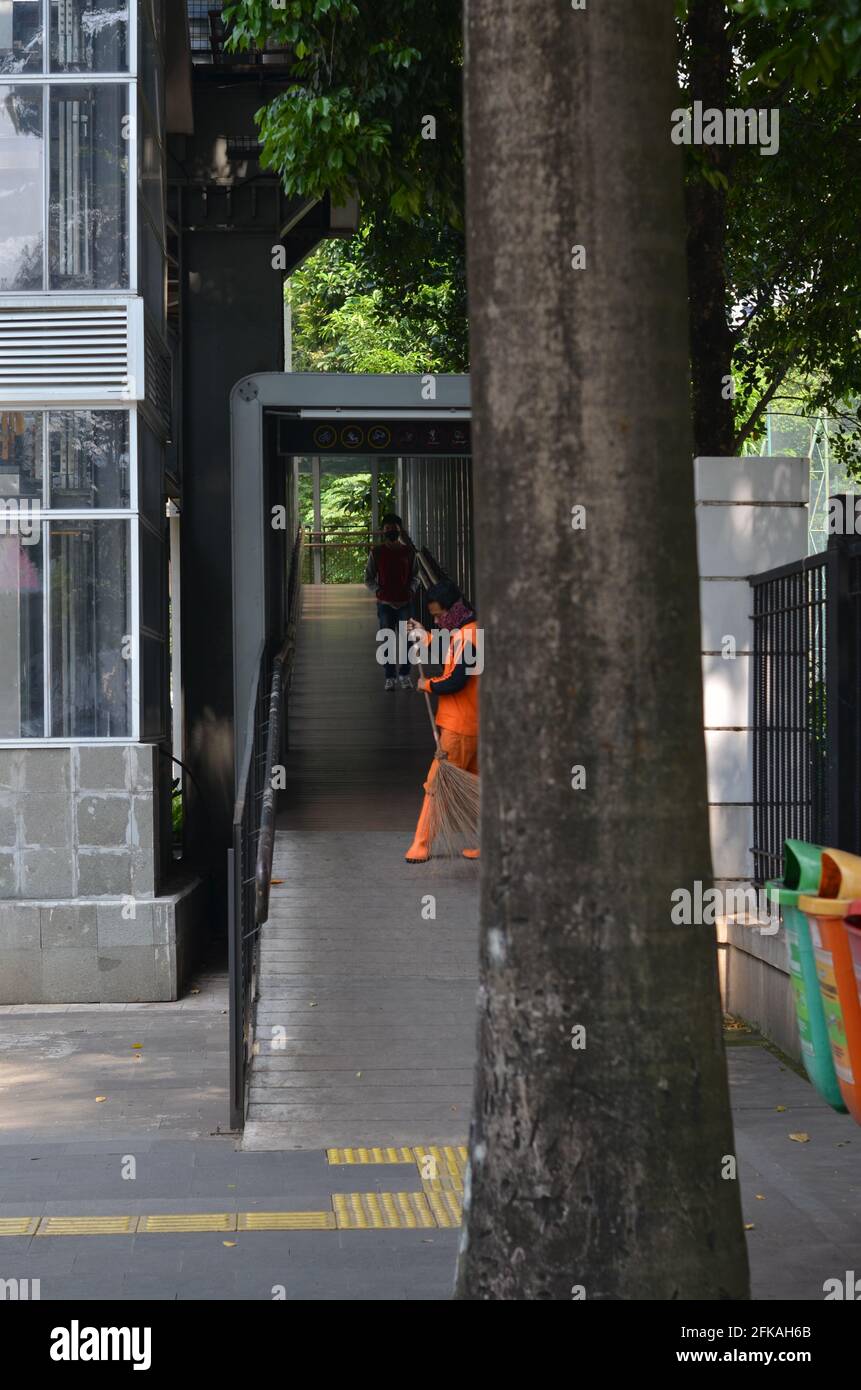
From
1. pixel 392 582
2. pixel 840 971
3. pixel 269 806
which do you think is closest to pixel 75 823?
pixel 269 806

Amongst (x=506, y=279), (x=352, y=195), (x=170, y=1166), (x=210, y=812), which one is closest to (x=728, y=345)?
(x=352, y=195)

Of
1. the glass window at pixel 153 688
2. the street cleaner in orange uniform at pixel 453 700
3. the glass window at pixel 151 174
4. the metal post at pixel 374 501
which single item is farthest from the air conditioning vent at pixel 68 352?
the metal post at pixel 374 501

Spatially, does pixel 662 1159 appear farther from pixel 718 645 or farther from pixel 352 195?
pixel 352 195

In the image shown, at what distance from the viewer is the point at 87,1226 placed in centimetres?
563

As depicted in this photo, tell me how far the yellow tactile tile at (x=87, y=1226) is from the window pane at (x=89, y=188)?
8.54 meters

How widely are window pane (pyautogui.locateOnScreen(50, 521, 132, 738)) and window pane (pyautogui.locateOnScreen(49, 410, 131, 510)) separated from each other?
0.20m

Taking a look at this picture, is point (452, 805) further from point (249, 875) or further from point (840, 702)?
point (840, 702)

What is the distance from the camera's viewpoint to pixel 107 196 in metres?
12.6

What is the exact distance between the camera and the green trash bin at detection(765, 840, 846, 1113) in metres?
4.56

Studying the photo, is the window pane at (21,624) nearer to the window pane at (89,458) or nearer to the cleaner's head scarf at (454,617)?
the window pane at (89,458)

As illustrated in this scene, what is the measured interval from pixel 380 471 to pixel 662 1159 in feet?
127

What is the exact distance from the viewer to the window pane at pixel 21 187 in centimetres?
1242

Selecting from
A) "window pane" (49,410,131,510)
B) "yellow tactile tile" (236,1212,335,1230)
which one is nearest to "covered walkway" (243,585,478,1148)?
"yellow tactile tile" (236,1212,335,1230)

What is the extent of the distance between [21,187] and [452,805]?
19.3ft
